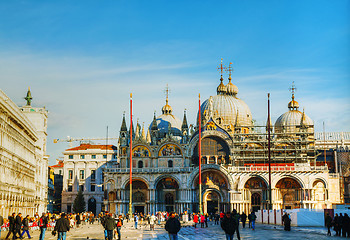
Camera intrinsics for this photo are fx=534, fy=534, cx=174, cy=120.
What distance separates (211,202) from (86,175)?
30.1 metres

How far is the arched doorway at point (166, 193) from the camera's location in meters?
81.4

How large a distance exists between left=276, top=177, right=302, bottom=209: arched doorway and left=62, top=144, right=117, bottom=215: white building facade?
3569 centimetres

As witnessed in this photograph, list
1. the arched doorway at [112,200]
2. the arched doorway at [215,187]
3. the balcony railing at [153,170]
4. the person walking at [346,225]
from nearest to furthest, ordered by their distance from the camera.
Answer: the person walking at [346,225]
the arched doorway at [215,187]
the balcony railing at [153,170]
the arched doorway at [112,200]

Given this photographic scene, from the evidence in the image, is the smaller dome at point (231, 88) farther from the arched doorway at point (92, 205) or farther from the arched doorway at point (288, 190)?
the arched doorway at point (92, 205)

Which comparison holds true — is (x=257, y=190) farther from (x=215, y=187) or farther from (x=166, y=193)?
(x=166, y=193)

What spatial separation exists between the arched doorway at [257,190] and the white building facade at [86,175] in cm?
3164

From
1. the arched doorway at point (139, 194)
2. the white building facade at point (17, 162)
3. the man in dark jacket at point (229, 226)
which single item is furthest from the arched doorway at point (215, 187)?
the man in dark jacket at point (229, 226)

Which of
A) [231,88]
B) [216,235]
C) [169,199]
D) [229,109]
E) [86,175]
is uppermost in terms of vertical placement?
[231,88]

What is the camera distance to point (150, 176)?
80.4 metres

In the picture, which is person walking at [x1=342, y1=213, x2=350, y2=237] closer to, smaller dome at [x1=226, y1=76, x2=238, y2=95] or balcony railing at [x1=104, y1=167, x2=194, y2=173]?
balcony railing at [x1=104, y1=167, x2=194, y2=173]

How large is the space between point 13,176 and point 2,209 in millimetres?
5851

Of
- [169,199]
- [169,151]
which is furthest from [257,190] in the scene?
[169,151]

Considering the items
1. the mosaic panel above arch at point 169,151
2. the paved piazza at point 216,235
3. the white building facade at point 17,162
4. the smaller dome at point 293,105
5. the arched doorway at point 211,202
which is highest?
the smaller dome at point 293,105

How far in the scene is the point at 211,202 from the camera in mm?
80750
